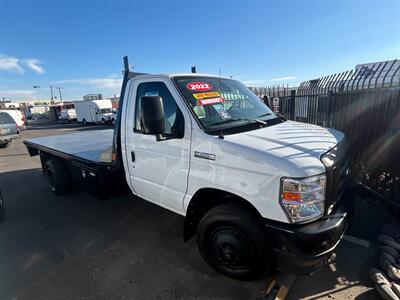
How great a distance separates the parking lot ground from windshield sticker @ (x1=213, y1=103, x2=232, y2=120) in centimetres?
180

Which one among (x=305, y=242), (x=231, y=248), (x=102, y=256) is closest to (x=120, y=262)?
(x=102, y=256)

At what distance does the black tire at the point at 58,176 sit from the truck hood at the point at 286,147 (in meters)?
4.19

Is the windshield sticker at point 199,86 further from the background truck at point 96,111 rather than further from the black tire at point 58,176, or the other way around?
the background truck at point 96,111

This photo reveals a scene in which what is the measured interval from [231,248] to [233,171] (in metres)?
0.83

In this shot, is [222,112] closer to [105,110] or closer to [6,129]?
[6,129]

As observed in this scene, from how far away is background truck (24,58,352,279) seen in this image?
2061mm

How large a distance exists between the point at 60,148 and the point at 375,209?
611 centimetres

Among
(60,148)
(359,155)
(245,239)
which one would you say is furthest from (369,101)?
(60,148)

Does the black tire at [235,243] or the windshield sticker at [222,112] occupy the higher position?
the windshield sticker at [222,112]

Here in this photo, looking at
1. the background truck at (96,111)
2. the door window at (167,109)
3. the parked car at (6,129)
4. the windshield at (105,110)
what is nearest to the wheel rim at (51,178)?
the door window at (167,109)

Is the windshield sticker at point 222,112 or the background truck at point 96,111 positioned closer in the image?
the windshield sticker at point 222,112

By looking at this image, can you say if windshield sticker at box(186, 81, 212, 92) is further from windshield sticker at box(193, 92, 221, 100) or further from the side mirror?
the side mirror

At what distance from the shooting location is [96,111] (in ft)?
99.8

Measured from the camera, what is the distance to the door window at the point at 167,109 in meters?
2.67
